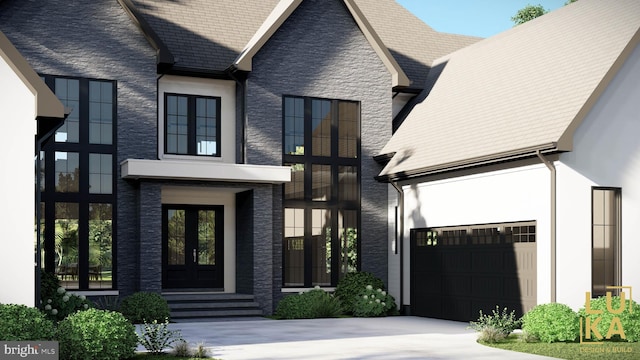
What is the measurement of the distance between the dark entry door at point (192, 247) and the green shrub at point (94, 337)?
11.9m

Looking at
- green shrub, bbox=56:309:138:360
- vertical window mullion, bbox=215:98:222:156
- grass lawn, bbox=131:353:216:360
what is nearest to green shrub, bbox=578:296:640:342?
grass lawn, bbox=131:353:216:360

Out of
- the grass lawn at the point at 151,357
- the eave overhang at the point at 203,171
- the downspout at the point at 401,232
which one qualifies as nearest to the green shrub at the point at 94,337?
the grass lawn at the point at 151,357

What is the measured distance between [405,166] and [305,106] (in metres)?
3.75

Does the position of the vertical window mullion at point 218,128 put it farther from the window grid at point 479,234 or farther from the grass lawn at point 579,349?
the grass lawn at point 579,349

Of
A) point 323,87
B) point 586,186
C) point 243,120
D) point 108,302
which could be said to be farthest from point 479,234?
point 108,302

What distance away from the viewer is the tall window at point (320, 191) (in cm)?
2550

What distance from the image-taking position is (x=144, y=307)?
2178cm

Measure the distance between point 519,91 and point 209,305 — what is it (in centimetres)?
1016

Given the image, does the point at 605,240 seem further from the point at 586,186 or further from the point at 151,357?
the point at 151,357

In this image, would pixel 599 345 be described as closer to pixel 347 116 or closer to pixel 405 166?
pixel 405 166

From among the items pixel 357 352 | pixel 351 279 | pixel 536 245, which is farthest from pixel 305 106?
pixel 357 352

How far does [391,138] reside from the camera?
26531mm

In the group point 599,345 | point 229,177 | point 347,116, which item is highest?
point 347,116

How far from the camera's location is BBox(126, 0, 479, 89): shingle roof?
83.2 ft
